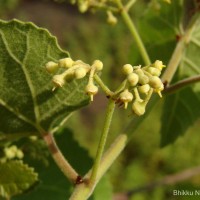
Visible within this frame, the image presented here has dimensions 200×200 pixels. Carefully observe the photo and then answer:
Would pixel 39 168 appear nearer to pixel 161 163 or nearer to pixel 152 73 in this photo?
pixel 152 73

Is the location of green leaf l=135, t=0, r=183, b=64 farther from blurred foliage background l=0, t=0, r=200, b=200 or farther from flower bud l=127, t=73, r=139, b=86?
blurred foliage background l=0, t=0, r=200, b=200

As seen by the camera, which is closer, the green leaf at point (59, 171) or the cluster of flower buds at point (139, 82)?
the cluster of flower buds at point (139, 82)

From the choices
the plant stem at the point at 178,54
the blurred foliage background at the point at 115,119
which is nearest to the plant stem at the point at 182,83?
the plant stem at the point at 178,54

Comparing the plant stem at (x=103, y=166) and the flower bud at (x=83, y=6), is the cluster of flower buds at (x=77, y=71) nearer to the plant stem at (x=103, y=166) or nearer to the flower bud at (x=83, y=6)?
the plant stem at (x=103, y=166)

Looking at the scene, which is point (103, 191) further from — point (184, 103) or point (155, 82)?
point (155, 82)

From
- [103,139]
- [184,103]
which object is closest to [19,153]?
[103,139]

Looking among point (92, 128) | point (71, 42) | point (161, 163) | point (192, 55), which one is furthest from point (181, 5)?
point (71, 42)
